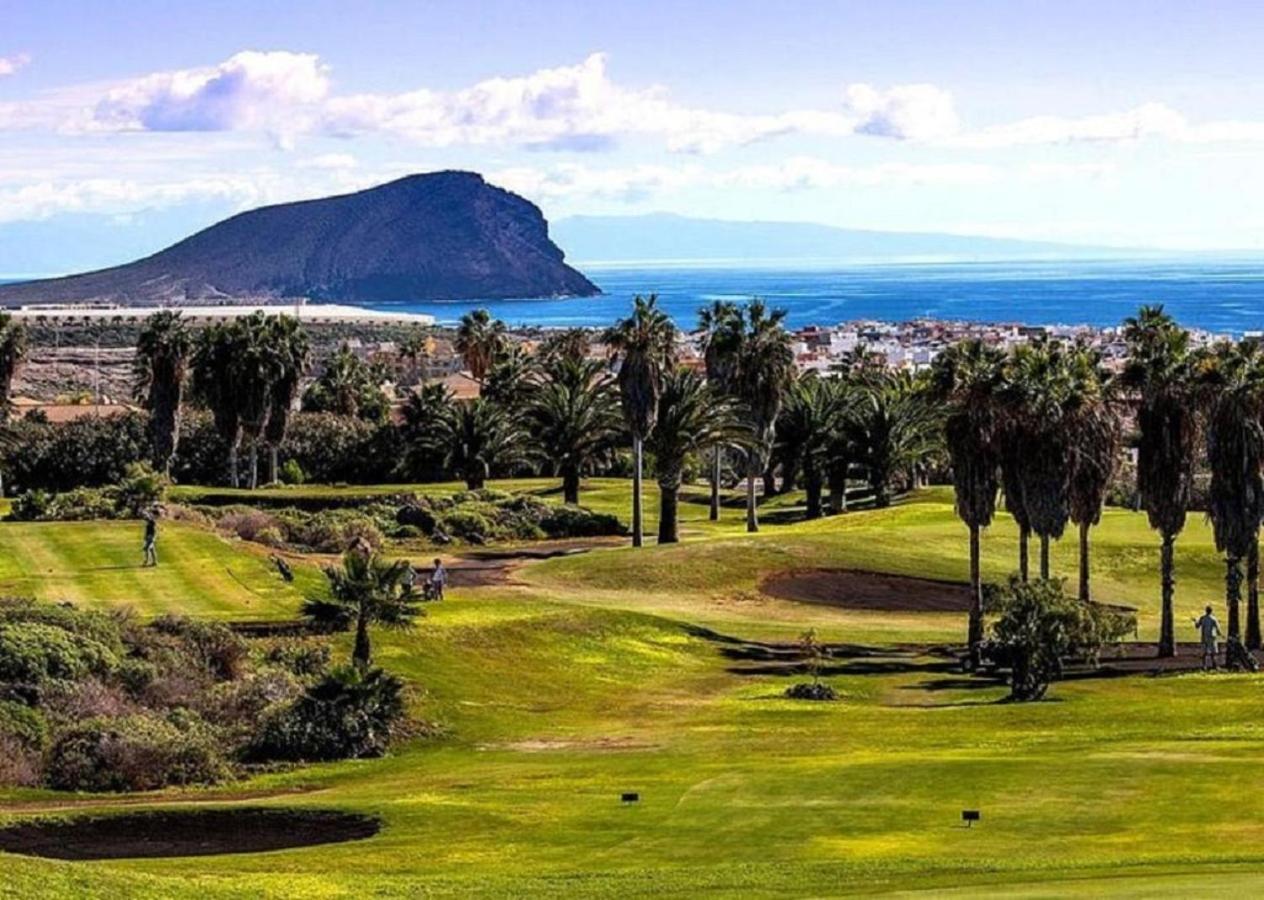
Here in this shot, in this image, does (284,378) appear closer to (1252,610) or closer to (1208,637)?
(1252,610)

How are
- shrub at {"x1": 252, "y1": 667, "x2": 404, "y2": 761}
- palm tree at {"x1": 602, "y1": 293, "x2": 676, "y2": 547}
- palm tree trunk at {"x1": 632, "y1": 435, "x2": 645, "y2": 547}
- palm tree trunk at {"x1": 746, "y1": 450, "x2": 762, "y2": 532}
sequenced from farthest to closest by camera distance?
palm tree trunk at {"x1": 746, "y1": 450, "x2": 762, "y2": 532} < palm tree trunk at {"x1": 632, "y1": 435, "x2": 645, "y2": 547} < palm tree at {"x1": 602, "y1": 293, "x2": 676, "y2": 547} < shrub at {"x1": 252, "y1": 667, "x2": 404, "y2": 761}

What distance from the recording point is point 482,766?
34.2 metres

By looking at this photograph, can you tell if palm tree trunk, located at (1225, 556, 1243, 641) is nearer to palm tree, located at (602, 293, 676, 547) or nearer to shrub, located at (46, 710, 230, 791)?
palm tree, located at (602, 293, 676, 547)

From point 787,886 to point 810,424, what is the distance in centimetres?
6753

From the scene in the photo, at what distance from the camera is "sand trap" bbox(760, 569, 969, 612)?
61.6 metres

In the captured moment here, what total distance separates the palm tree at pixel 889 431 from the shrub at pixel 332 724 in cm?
5203

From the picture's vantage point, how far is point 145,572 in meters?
52.2

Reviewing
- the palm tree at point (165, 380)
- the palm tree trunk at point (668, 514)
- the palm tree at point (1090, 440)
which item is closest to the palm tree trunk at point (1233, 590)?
the palm tree at point (1090, 440)

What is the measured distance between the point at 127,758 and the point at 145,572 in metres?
19.0

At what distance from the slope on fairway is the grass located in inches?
8.3

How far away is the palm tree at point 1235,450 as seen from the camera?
165 feet

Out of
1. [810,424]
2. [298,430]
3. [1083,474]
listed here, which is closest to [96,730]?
[1083,474]

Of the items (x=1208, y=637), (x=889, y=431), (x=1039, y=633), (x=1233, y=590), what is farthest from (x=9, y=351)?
(x=1208, y=637)

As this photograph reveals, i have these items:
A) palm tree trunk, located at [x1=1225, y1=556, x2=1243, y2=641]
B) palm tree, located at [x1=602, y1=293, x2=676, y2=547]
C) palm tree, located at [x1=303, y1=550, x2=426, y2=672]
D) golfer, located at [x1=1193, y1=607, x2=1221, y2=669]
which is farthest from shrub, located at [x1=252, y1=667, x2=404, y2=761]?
palm tree, located at [x1=602, y1=293, x2=676, y2=547]
